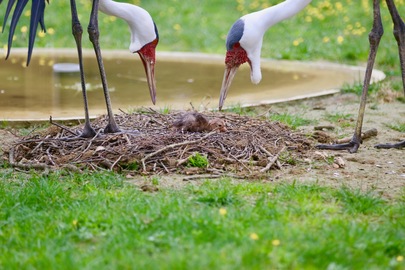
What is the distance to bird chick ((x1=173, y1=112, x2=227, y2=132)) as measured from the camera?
6227mm

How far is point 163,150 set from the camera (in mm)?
5754

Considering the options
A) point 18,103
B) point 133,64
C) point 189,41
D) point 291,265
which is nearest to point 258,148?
point 291,265

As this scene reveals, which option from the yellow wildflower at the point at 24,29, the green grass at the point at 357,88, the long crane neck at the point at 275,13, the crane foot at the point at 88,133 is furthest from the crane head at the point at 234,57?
the yellow wildflower at the point at 24,29

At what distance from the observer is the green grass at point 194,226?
371 centimetres

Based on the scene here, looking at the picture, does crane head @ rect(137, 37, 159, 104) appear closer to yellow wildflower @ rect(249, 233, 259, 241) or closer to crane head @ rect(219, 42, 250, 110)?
crane head @ rect(219, 42, 250, 110)

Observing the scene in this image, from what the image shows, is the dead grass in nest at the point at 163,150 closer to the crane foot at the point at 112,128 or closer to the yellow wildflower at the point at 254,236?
the crane foot at the point at 112,128

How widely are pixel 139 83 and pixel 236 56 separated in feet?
10.8

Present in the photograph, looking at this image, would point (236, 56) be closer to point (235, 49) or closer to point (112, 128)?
point (235, 49)

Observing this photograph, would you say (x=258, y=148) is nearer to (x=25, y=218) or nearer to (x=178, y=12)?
(x=25, y=218)

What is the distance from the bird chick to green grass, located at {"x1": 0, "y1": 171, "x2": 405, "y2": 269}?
1.07 m

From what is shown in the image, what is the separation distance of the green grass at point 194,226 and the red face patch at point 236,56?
1435mm

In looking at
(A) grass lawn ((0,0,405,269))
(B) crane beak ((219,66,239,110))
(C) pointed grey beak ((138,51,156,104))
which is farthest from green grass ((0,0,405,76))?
(A) grass lawn ((0,0,405,269))

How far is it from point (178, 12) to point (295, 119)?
24.7 ft

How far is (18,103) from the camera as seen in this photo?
816 centimetres
